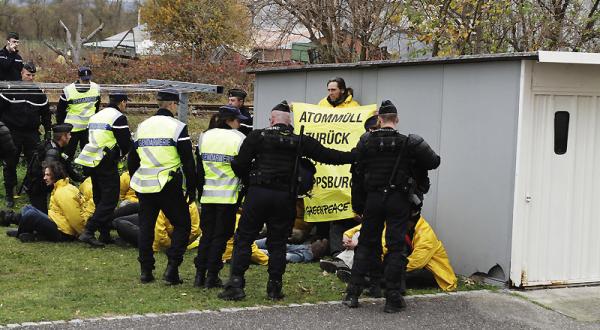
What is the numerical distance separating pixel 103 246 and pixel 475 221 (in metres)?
4.71

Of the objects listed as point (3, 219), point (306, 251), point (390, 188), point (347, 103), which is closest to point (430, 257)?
point (390, 188)

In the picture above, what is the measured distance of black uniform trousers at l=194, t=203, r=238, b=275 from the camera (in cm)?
828

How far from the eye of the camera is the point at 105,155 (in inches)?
403

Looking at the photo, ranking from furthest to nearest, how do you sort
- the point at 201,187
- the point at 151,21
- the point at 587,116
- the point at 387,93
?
1. the point at 151,21
2. the point at 387,93
3. the point at 587,116
4. the point at 201,187

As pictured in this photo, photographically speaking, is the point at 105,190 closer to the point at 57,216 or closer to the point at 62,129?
the point at 57,216

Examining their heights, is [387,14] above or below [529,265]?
above

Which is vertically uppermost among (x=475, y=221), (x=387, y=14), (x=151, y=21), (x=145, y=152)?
(x=151, y=21)

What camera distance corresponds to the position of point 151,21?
35.4m

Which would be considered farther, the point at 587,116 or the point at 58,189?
the point at 58,189

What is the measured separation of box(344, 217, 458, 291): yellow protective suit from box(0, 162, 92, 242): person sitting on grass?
14.0ft

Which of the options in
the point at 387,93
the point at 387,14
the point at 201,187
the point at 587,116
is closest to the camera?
the point at 201,187

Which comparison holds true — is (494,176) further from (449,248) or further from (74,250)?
(74,250)

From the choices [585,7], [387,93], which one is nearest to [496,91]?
[387,93]

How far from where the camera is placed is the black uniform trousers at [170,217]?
332 inches
